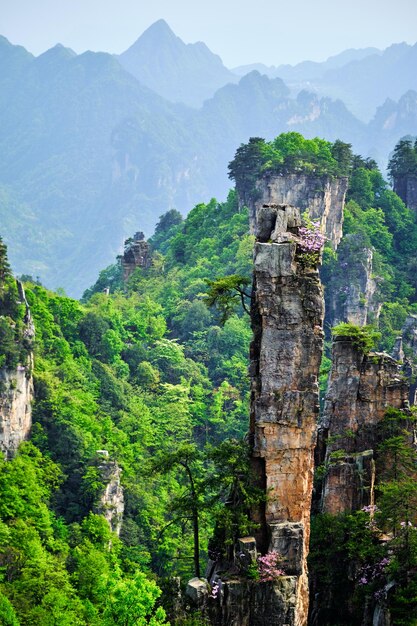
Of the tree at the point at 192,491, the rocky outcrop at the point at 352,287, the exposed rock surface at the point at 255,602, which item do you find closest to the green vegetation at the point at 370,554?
the exposed rock surface at the point at 255,602

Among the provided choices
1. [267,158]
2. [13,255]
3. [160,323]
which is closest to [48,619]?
[160,323]

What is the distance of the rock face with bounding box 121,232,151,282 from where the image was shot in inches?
3095

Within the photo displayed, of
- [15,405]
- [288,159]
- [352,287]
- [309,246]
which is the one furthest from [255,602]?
[288,159]

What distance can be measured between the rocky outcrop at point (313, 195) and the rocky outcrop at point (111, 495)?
23557 mm

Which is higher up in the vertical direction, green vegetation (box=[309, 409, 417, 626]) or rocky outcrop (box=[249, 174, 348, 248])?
rocky outcrop (box=[249, 174, 348, 248])

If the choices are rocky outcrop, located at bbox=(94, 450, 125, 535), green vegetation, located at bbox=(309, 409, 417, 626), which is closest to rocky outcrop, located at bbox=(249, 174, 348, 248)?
rocky outcrop, located at bbox=(94, 450, 125, 535)

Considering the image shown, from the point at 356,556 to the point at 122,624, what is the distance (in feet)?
23.3

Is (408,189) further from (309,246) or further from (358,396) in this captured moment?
(309,246)

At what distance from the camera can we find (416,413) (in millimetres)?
36594

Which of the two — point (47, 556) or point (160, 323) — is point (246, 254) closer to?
point (160, 323)

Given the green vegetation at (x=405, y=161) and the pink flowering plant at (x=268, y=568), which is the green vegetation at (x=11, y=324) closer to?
the pink flowering plant at (x=268, y=568)

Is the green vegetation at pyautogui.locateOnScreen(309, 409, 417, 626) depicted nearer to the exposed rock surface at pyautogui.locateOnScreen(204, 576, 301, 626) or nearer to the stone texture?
the exposed rock surface at pyautogui.locateOnScreen(204, 576, 301, 626)

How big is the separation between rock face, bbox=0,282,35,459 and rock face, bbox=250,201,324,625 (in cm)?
2080

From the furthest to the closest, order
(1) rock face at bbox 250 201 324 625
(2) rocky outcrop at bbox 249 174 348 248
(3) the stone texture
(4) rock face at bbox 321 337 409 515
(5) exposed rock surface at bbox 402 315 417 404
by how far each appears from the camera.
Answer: (2) rocky outcrop at bbox 249 174 348 248 → (5) exposed rock surface at bbox 402 315 417 404 → (4) rock face at bbox 321 337 409 515 → (1) rock face at bbox 250 201 324 625 → (3) the stone texture
